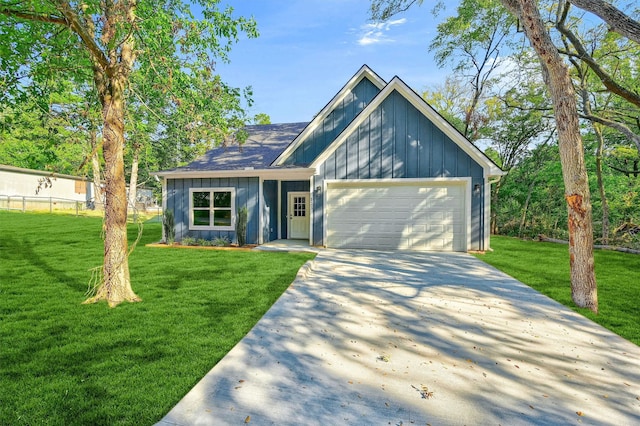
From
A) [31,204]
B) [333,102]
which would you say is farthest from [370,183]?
[31,204]

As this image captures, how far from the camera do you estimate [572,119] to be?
16.1ft

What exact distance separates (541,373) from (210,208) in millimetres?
11374

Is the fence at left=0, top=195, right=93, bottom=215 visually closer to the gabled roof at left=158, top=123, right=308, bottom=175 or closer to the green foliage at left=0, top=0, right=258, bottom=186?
the gabled roof at left=158, top=123, right=308, bottom=175

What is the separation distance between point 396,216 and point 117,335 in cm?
878

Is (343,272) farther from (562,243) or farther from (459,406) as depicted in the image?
(562,243)

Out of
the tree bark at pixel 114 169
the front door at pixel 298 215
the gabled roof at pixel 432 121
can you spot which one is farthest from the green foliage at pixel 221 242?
the tree bark at pixel 114 169

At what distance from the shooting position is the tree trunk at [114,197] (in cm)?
462

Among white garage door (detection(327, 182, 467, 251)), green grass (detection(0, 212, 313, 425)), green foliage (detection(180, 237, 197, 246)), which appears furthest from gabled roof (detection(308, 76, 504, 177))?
green foliage (detection(180, 237, 197, 246))

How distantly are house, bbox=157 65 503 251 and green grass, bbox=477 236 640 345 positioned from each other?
5.20 feet

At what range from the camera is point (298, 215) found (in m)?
13.6

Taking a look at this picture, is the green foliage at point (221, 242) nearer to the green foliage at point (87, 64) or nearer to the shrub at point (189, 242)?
the shrub at point (189, 242)

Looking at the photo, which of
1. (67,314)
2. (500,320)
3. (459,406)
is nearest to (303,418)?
(459,406)

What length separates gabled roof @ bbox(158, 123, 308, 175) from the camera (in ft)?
39.8

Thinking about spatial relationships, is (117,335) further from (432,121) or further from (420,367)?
(432,121)
